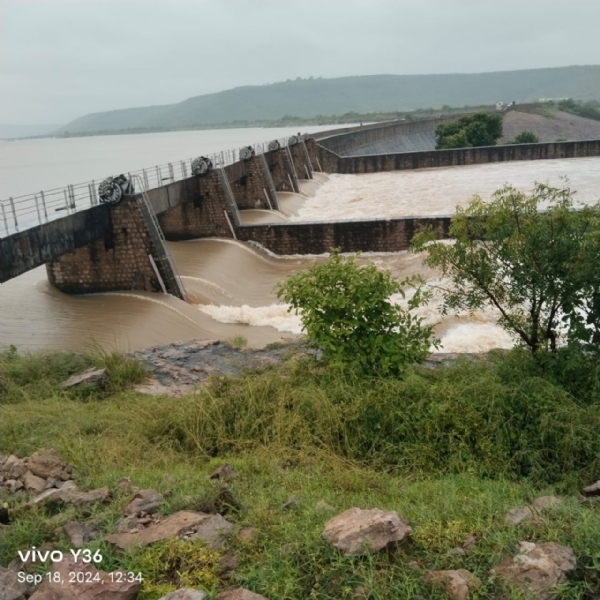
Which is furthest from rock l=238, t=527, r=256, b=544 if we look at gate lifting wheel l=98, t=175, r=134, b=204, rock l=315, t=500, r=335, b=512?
gate lifting wheel l=98, t=175, r=134, b=204

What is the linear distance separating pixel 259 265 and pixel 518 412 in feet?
42.7

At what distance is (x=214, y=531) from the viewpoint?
4.10 metres

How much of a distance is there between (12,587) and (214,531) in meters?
1.18

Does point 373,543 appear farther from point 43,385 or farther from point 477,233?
point 43,385

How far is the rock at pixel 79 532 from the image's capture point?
4047 mm

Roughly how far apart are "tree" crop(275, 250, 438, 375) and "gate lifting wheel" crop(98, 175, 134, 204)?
861 cm

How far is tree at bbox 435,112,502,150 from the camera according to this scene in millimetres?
45969

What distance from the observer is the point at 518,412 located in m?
6.31

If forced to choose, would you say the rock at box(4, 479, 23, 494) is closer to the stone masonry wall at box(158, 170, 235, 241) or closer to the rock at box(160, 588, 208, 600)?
the rock at box(160, 588, 208, 600)

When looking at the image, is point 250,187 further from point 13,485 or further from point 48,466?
point 13,485

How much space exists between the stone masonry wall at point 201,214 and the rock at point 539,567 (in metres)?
17.5

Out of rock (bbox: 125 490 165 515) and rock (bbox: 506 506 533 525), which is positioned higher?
rock (bbox: 125 490 165 515)

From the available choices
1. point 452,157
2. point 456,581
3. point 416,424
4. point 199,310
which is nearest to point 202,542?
point 456,581

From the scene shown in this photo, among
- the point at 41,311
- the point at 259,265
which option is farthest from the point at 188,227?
the point at 41,311
